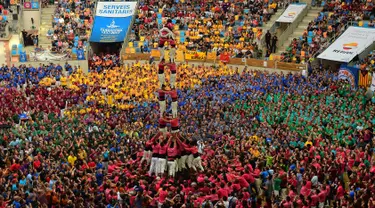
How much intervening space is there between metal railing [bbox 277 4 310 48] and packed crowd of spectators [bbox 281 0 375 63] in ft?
4.74

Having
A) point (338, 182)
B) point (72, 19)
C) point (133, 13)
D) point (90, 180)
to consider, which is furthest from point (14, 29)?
point (338, 182)

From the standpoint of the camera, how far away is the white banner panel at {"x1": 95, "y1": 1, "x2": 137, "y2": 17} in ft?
152

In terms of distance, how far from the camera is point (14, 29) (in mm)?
46125

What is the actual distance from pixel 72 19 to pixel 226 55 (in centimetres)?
1446

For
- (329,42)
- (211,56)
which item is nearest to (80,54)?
(211,56)

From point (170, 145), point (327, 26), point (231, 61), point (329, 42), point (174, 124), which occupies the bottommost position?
point (170, 145)

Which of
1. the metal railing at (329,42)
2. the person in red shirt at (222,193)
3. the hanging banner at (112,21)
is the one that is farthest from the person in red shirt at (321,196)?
the hanging banner at (112,21)

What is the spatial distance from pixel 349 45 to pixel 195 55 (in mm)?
10303

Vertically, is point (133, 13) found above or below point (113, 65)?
above

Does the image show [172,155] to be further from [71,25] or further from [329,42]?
[71,25]

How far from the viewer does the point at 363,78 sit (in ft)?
108

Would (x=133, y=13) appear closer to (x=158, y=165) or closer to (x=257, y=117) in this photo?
(x=257, y=117)

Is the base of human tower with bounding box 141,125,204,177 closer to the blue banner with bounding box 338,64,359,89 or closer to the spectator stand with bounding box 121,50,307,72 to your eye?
the blue banner with bounding box 338,64,359,89

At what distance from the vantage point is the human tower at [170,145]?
20.5 meters
